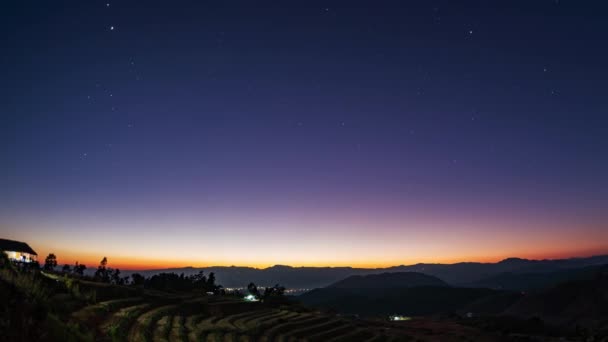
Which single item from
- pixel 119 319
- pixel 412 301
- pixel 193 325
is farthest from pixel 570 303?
pixel 119 319

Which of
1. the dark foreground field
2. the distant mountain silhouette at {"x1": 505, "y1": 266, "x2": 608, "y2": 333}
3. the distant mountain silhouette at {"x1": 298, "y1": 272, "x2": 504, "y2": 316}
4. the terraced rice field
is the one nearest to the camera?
the dark foreground field

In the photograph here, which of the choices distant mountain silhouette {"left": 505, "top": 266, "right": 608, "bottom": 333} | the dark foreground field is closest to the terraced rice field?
the dark foreground field

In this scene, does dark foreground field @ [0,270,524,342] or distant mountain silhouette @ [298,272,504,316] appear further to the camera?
distant mountain silhouette @ [298,272,504,316]

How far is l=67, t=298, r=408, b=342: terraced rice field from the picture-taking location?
13.3 m

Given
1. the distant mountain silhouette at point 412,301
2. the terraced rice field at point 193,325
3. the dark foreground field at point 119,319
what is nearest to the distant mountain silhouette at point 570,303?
the distant mountain silhouette at point 412,301

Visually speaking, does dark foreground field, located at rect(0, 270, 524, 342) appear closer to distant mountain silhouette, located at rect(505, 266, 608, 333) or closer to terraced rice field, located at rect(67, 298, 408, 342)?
terraced rice field, located at rect(67, 298, 408, 342)

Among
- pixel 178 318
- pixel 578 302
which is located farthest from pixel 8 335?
pixel 578 302

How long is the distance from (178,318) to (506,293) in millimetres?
146357

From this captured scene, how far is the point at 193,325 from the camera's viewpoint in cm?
1670

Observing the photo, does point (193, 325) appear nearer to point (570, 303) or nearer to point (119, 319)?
point (119, 319)

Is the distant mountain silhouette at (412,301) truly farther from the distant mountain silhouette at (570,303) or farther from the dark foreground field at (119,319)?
the dark foreground field at (119,319)

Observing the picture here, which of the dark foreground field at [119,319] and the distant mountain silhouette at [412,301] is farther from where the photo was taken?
the distant mountain silhouette at [412,301]

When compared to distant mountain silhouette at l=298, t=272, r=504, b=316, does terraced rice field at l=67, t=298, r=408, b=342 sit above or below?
above

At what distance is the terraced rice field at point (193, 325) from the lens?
1333cm
